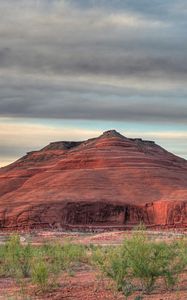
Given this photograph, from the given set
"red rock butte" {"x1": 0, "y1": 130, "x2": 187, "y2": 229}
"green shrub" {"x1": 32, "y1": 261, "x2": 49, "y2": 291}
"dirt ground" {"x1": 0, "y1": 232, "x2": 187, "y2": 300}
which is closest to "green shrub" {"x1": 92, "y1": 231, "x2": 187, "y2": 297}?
"dirt ground" {"x1": 0, "y1": 232, "x2": 187, "y2": 300}

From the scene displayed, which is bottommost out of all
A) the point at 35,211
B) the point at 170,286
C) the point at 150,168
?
the point at 170,286

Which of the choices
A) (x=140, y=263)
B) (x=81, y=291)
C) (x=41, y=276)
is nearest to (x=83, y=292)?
(x=81, y=291)

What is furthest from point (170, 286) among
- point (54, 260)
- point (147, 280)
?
point (54, 260)

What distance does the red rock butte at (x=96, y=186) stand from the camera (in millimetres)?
96125

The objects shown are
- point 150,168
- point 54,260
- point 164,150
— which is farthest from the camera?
point 164,150

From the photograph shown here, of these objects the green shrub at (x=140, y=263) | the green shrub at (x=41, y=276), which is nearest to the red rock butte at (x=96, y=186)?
the green shrub at (x=41, y=276)

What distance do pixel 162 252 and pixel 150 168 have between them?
323 feet

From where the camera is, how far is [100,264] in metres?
20.2

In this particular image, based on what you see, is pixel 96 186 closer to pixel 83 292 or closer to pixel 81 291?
pixel 81 291

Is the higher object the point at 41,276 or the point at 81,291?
the point at 41,276

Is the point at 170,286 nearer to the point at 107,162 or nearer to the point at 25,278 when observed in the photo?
the point at 25,278

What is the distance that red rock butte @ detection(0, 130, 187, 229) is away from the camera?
96.1 meters

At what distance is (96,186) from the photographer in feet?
354

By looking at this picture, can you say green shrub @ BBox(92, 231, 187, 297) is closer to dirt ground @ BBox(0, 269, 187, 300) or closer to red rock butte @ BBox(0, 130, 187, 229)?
dirt ground @ BBox(0, 269, 187, 300)
